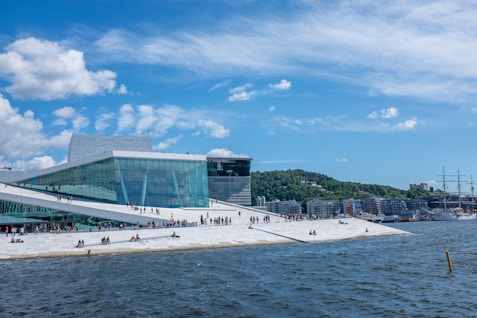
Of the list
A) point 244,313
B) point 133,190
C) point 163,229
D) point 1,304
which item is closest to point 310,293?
point 244,313

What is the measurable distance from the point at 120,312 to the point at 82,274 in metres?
9.78

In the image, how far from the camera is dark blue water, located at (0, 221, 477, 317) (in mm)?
19672

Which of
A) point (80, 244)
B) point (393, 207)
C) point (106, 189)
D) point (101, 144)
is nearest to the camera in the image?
point (80, 244)

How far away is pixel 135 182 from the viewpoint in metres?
57.7

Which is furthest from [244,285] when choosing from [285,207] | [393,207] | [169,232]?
[393,207]

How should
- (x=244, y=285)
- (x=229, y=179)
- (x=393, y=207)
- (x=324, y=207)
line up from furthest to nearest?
(x=393, y=207)
(x=324, y=207)
(x=229, y=179)
(x=244, y=285)

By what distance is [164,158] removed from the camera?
60125 mm

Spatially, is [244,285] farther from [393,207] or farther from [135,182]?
[393,207]

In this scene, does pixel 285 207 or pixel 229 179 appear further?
pixel 285 207

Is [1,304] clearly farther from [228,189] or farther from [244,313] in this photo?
[228,189]

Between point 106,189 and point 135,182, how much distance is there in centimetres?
328

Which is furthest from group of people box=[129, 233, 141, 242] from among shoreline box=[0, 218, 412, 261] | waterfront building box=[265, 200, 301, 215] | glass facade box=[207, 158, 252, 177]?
waterfront building box=[265, 200, 301, 215]

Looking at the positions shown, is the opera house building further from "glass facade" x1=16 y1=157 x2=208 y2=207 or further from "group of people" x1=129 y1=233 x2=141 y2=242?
"group of people" x1=129 y1=233 x2=141 y2=242

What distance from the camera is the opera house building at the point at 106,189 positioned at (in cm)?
4975
